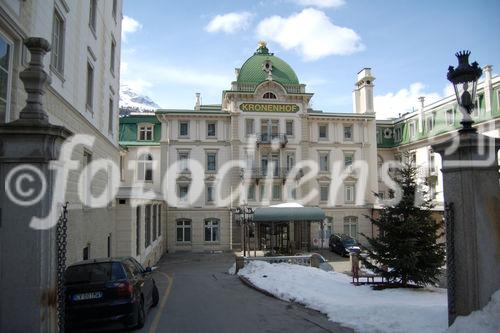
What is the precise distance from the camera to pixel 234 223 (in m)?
37.3

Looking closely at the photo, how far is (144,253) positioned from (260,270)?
7387mm

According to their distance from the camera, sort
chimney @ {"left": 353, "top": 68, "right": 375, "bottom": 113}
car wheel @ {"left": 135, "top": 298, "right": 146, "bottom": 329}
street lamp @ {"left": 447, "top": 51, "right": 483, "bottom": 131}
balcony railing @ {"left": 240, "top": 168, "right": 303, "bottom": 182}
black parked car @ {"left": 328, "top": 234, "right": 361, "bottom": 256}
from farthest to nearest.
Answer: chimney @ {"left": 353, "top": 68, "right": 375, "bottom": 113}
balcony railing @ {"left": 240, "top": 168, "right": 303, "bottom": 182}
black parked car @ {"left": 328, "top": 234, "right": 361, "bottom": 256}
car wheel @ {"left": 135, "top": 298, "right": 146, "bottom": 329}
street lamp @ {"left": 447, "top": 51, "right": 483, "bottom": 131}

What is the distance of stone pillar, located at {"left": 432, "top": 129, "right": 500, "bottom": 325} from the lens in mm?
6483

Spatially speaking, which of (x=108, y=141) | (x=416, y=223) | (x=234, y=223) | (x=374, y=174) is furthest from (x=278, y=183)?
(x=416, y=223)

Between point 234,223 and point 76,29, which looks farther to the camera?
point 234,223

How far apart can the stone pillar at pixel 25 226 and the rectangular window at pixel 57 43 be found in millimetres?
6516

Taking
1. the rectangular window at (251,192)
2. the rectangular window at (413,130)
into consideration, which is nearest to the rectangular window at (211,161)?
the rectangular window at (251,192)

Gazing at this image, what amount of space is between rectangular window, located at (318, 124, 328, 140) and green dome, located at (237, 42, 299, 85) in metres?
4.87

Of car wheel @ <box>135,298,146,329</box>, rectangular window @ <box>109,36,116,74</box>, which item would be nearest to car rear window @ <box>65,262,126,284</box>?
car wheel @ <box>135,298,146,329</box>

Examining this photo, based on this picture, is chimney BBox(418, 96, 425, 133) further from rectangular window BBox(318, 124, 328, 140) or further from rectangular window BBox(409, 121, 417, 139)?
rectangular window BBox(318, 124, 328, 140)

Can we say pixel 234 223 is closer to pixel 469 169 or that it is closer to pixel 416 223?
pixel 416 223

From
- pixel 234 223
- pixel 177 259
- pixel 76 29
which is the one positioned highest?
pixel 76 29

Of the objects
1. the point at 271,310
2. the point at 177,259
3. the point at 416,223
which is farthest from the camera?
the point at 177,259

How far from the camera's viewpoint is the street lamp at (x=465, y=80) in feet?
22.5
